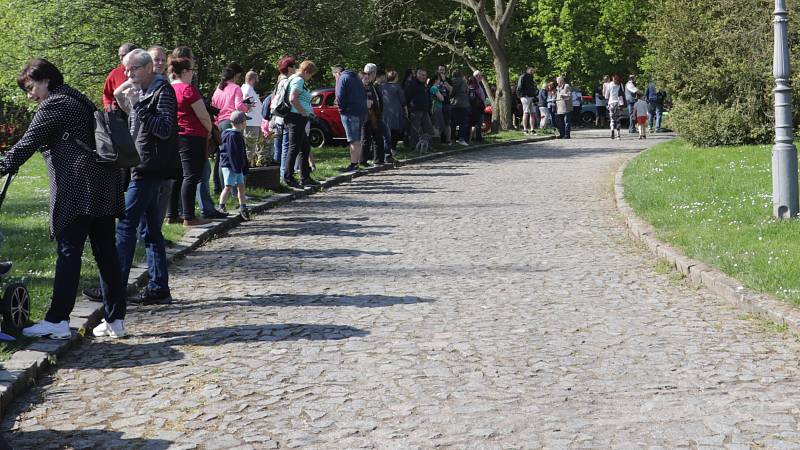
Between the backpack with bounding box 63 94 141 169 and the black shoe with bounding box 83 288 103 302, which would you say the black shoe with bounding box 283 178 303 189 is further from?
the backpack with bounding box 63 94 141 169

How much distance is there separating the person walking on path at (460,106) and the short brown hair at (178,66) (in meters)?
17.6

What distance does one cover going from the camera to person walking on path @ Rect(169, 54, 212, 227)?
11.7m

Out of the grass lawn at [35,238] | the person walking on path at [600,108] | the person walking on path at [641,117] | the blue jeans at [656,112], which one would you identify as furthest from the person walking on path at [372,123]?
the person walking on path at [600,108]

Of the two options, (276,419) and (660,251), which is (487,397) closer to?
(276,419)

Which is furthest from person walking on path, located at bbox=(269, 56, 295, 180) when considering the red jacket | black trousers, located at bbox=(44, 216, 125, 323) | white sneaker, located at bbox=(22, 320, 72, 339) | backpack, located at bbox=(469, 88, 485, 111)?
backpack, located at bbox=(469, 88, 485, 111)

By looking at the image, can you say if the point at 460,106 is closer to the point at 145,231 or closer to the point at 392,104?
the point at 392,104

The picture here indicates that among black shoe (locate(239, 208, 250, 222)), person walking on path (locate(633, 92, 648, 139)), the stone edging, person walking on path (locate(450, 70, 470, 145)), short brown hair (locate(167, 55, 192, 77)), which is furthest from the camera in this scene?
person walking on path (locate(633, 92, 648, 139))

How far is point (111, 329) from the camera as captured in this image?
25.5ft

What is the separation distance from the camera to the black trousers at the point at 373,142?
2234cm

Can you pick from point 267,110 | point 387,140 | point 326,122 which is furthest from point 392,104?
point 326,122

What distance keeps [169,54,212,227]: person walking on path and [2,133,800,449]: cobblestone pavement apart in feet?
3.66

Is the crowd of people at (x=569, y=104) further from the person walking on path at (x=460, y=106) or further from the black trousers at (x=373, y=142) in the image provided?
the black trousers at (x=373, y=142)

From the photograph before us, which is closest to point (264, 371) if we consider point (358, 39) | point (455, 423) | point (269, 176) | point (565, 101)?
point (455, 423)

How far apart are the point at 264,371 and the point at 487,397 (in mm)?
1400
